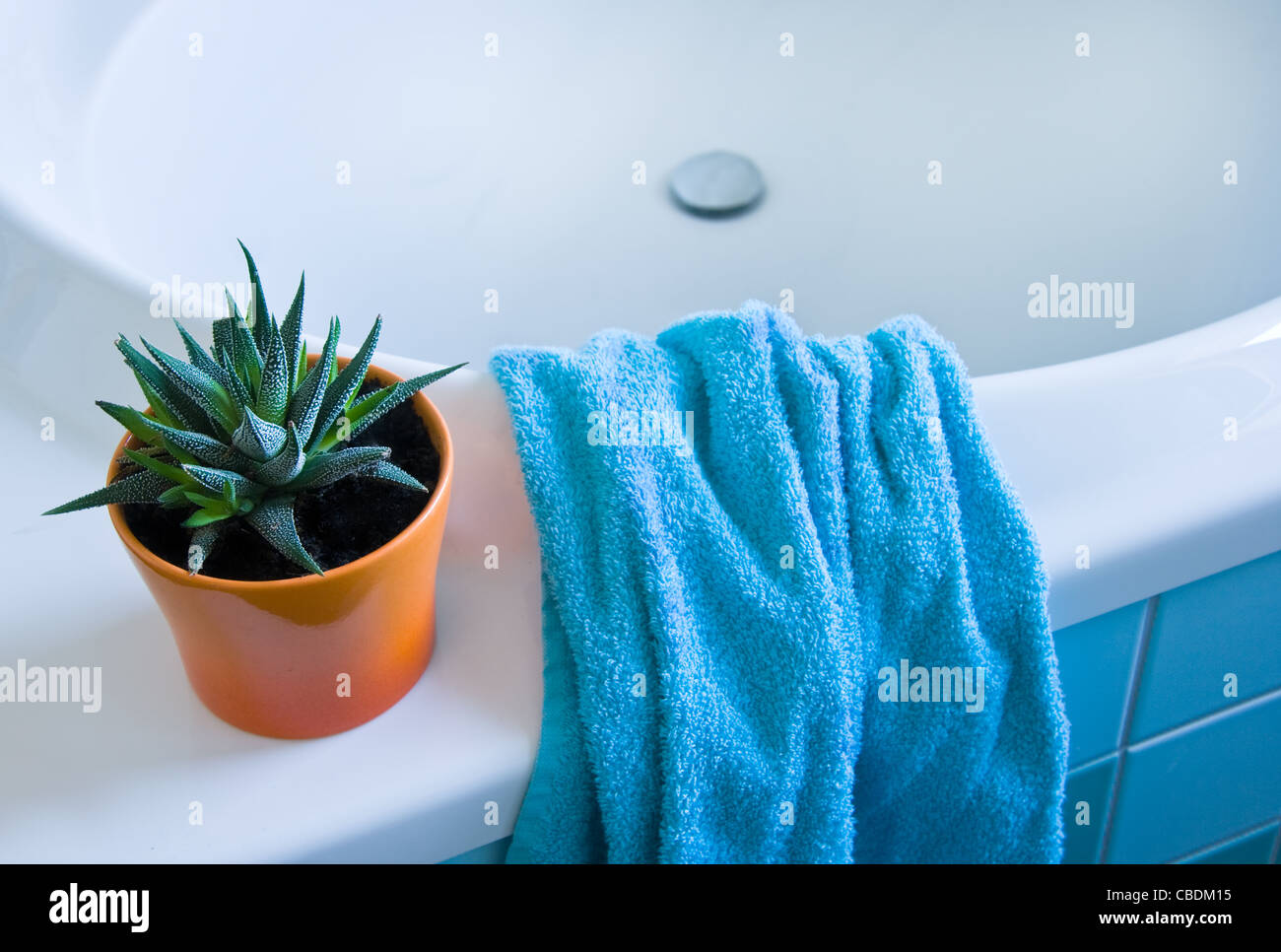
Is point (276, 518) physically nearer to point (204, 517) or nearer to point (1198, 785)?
point (204, 517)

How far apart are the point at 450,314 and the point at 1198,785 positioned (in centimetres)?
78

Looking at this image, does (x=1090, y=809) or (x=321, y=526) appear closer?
(x=321, y=526)

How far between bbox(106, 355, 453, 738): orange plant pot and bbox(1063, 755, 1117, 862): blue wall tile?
1.19ft

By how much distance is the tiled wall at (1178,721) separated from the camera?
2.07 ft

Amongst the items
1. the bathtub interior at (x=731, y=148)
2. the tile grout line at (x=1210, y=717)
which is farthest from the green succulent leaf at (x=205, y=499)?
the bathtub interior at (x=731, y=148)

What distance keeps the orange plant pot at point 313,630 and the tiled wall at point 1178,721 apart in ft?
0.99

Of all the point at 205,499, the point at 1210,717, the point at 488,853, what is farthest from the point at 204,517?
the point at 1210,717

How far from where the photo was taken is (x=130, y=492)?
1.55 ft

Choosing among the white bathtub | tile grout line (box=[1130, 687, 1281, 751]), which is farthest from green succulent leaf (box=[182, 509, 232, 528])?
tile grout line (box=[1130, 687, 1281, 751])

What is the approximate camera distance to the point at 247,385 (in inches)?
19.0

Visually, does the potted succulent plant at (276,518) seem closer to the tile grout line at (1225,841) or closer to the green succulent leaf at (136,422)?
the green succulent leaf at (136,422)
